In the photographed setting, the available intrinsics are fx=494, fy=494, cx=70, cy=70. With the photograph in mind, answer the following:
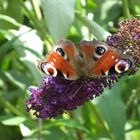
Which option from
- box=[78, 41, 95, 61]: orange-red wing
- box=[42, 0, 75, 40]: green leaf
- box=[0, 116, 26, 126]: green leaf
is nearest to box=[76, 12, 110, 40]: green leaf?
box=[42, 0, 75, 40]: green leaf

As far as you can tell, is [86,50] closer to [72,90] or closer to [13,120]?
[72,90]

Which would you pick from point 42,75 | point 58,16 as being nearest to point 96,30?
point 58,16

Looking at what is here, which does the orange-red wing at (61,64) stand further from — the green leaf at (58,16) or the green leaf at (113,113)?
the green leaf at (113,113)

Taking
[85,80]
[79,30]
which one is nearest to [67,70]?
[85,80]

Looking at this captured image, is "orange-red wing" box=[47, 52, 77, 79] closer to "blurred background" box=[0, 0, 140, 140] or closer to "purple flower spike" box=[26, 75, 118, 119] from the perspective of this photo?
"purple flower spike" box=[26, 75, 118, 119]

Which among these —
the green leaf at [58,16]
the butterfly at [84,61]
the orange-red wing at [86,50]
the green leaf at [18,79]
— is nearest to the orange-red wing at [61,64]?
the butterfly at [84,61]

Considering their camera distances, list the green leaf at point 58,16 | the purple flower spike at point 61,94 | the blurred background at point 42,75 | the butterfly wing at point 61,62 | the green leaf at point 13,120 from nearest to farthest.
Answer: the butterfly wing at point 61,62 < the purple flower spike at point 61,94 < the green leaf at point 58,16 < the blurred background at point 42,75 < the green leaf at point 13,120

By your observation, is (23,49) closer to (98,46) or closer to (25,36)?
(25,36)

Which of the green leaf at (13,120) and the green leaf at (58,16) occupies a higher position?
the green leaf at (58,16)
